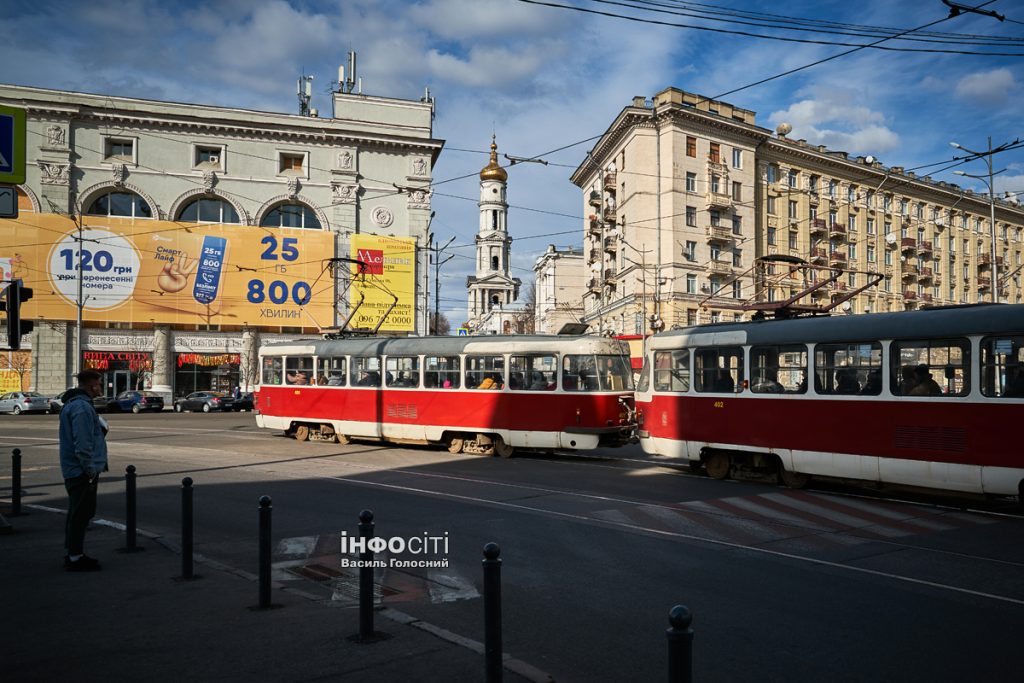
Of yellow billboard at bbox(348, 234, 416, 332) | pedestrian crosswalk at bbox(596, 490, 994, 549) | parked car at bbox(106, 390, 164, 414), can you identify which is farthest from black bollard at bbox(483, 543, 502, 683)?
yellow billboard at bbox(348, 234, 416, 332)

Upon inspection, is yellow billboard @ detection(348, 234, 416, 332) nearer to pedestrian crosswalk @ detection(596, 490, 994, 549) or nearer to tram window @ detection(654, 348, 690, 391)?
tram window @ detection(654, 348, 690, 391)

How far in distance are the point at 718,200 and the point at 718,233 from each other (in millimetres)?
2287

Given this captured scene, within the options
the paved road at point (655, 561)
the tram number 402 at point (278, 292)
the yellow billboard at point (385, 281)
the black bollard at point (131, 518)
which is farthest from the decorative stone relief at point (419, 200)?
the black bollard at point (131, 518)

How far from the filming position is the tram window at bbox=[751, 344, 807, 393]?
1358cm

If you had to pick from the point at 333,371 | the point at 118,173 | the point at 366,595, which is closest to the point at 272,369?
the point at 333,371

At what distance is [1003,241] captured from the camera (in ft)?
241

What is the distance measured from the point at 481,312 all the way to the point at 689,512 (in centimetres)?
10130

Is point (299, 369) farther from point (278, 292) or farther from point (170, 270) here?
Result: point (170, 270)

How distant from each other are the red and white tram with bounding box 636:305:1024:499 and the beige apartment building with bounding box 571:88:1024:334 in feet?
102

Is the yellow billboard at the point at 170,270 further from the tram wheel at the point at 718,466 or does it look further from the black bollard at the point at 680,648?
the black bollard at the point at 680,648

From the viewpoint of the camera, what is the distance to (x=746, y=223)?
56.9 metres

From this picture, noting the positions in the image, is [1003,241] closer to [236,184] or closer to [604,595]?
[236,184]

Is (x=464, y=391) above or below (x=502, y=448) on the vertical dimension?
above

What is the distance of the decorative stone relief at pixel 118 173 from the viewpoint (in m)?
46.9
